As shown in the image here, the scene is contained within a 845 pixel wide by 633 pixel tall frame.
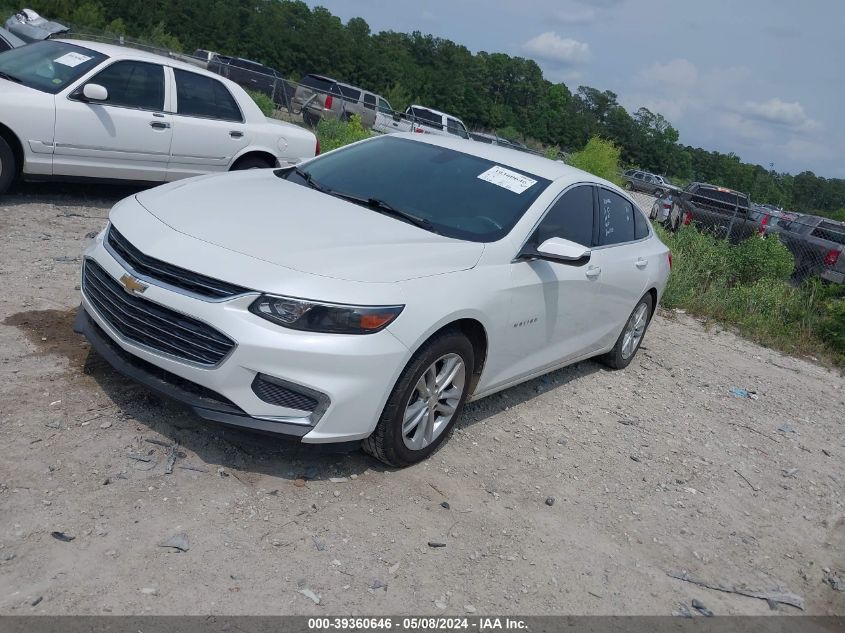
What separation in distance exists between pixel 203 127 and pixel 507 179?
15.7ft

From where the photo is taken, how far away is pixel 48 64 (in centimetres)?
796

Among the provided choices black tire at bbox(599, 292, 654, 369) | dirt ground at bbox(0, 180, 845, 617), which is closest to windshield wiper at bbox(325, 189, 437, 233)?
dirt ground at bbox(0, 180, 845, 617)

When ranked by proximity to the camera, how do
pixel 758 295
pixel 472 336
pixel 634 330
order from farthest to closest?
pixel 758 295
pixel 634 330
pixel 472 336

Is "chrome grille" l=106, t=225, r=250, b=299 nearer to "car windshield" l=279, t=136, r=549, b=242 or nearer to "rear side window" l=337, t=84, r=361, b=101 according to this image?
"car windshield" l=279, t=136, r=549, b=242

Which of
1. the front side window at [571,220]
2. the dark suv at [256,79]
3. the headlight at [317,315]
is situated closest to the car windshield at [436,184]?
the front side window at [571,220]

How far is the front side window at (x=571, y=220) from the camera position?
5062 mm

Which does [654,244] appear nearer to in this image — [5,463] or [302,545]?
[302,545]

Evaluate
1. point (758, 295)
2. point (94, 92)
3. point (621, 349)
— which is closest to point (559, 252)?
point (621, 349)

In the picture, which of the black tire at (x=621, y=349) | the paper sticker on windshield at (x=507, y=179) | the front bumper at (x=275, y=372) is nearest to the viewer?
the front bumper at (x=275, y=372)

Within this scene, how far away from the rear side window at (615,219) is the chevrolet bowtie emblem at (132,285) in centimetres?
336

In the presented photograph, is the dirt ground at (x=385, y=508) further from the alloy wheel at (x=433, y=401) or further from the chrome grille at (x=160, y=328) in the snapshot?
the chrome grille at (x=160, y=328)

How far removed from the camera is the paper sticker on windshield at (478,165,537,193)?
204 inches

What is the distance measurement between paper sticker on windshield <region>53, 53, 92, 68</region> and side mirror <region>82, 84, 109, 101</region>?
16.8 inches

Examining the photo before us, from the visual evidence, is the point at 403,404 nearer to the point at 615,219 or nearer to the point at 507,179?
the point at 507,179
